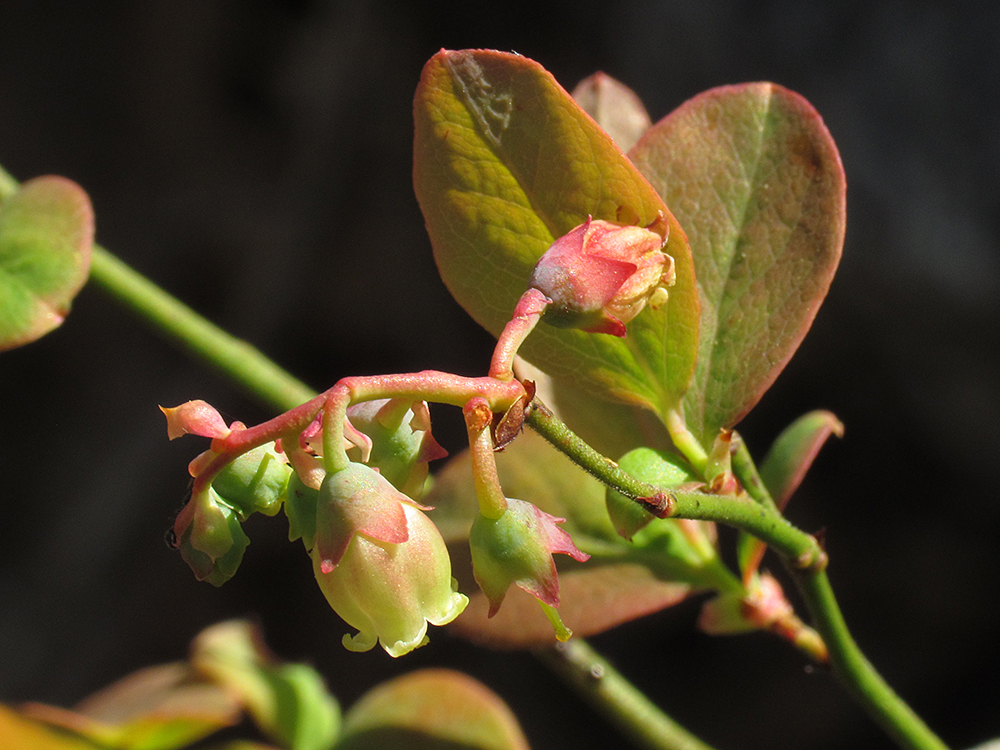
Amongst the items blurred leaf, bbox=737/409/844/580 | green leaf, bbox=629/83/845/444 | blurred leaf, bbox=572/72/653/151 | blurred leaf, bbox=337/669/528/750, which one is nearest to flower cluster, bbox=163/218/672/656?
green leaf, bbox=629/83/845/444

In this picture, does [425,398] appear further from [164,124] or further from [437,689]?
[164,124]

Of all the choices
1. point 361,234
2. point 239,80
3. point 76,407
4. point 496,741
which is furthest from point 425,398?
point 76,407

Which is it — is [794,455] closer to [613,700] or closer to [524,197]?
[524,197]

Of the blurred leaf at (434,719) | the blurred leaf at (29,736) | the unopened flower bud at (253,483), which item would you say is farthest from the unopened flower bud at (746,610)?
the blurred leaf at (29,736)

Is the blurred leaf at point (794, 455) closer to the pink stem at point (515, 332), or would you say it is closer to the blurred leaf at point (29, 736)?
the pink stem at point (515, 332)

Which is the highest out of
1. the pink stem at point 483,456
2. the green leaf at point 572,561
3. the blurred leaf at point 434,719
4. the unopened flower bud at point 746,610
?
the pink stem at point 483,456

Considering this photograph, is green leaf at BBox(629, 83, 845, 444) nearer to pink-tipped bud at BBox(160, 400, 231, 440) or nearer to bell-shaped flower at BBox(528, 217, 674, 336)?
bell-shaped flower at BBox(528, 217, 674, 336)
